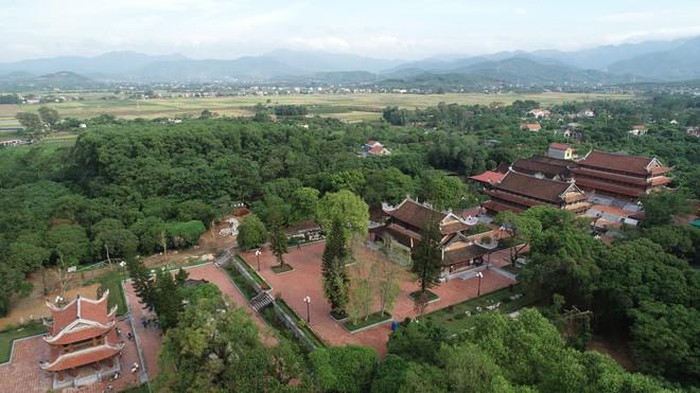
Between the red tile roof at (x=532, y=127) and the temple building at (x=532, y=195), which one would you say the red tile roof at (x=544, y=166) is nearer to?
the temple building at (x=532, y=195)

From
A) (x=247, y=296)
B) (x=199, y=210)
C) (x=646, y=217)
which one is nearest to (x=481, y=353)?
(x=247, y=296)

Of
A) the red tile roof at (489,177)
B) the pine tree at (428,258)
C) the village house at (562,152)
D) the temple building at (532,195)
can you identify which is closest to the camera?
the pine tree at (428,258)

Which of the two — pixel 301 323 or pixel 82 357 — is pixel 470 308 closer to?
pixel 301 323

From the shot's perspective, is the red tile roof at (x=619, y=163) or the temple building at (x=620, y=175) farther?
the red tile roof at (x=619, y=163)

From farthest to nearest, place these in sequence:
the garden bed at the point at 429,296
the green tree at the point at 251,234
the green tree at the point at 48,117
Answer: the green tree at the point at 48,117 → the green tree at the point at 251,234 → the garden bed at the point at 429,296

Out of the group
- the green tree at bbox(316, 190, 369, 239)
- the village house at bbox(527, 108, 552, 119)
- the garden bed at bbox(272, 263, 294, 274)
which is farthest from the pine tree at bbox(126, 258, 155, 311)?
the village house at bbox(527, 108, 552, 119)

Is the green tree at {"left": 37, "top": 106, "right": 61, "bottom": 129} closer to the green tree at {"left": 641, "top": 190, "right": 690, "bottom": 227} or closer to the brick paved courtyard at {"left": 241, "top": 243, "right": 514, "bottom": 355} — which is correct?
the brick paved courtyard at {"left": 241, "top": 243, "right": 514, "bottom": 355}

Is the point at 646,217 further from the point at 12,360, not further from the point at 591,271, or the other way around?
the point at 12,360

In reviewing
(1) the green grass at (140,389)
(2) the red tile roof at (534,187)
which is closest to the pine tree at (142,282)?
(1) the green grass at (140,389)
